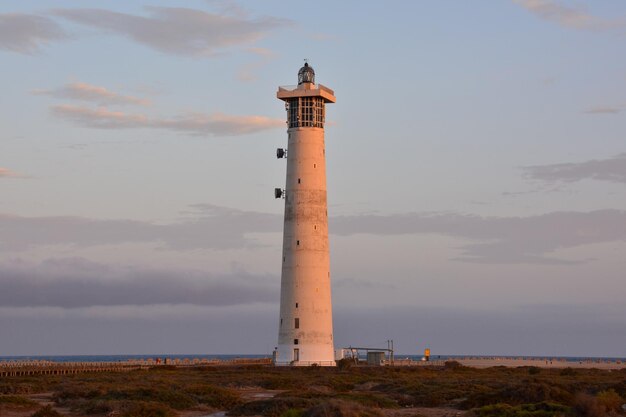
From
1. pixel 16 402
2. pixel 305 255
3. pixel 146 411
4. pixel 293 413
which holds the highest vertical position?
pixel 305 255

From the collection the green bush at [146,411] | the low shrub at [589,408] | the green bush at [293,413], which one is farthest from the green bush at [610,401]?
the green bush at [146,411]

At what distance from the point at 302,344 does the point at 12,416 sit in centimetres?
3542

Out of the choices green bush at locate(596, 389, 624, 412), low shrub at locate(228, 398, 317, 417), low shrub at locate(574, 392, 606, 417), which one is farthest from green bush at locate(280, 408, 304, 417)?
green bush at locate(596, 389, 624, 412)

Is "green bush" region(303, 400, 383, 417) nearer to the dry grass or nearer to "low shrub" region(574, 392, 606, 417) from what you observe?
the dry grass

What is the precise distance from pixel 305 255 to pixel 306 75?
15.1 meters

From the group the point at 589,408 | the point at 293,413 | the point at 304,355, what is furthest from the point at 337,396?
the point at 304,355

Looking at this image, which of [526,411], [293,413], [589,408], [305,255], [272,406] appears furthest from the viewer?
[305,255]

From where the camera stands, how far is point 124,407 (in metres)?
37.2

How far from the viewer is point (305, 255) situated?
2761 inches

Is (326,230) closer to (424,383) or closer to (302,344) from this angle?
(302,344)

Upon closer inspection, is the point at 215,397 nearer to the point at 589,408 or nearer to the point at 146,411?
the point at 146,411

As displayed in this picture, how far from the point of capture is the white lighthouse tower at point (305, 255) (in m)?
70.1

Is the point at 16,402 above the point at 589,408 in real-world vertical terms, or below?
above

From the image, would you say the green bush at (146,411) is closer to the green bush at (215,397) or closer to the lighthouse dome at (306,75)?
the green bush at (215,397)
